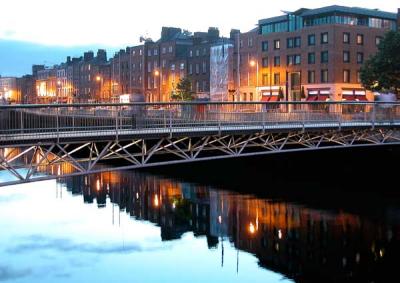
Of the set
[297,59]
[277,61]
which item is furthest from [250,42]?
[297,59]

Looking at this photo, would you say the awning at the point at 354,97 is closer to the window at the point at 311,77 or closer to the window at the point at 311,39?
the window at the point at 311,77

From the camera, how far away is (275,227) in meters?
42.0

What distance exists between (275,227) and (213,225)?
440 cm

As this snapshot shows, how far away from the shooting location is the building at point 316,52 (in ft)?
281

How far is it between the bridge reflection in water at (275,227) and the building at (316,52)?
34509mm

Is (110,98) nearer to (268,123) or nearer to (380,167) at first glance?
(380,167)

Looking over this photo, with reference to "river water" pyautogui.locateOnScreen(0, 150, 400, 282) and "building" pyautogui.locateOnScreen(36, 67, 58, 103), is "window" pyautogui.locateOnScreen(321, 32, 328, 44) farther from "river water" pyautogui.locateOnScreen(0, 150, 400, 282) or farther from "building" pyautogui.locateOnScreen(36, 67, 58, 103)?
"building" pyautogui.locateOnScreen(36, 67, 58, 103)

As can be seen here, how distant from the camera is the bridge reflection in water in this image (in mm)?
33906

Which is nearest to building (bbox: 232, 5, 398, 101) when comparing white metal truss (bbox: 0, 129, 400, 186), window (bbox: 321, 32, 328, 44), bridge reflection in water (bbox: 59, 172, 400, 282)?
window (bbox: 321, 32, 328, 44)

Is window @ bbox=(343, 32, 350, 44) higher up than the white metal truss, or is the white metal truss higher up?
window @ bbox=(343, 32, 350, 44)

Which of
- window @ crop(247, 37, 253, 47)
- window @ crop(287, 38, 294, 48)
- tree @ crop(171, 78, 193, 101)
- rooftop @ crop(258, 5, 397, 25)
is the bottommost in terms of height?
tree @ crop(171, 78, 193, 101)

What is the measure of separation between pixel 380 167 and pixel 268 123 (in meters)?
20.6

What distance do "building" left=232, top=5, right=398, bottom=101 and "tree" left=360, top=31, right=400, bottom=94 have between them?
40.5 feet

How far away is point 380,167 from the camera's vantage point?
2304 inches
